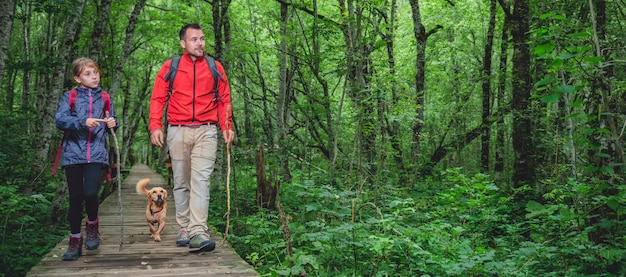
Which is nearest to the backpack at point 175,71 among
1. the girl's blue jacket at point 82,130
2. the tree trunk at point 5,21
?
the girl's blue jacket at point 82,130

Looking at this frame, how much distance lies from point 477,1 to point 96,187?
64.3 feet

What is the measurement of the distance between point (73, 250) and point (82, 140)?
1.17 metres

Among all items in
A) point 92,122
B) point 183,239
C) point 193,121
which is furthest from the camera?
point 183,239

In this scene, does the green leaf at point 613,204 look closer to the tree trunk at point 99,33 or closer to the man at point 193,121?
the man at point 193,121

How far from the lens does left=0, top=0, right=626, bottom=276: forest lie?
191 inches

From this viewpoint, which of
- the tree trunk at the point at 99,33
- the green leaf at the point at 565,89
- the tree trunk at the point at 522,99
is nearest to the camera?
the green leaf at the point at 565,89

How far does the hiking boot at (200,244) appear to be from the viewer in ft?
15.5

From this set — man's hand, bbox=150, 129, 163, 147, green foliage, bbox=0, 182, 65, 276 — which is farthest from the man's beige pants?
green foliage, bbox=0, 182, 65, 276

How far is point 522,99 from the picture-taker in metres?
10.0

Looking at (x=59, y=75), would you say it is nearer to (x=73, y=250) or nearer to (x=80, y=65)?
(x=80, y=65)

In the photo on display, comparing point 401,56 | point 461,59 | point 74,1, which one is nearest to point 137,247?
point 74,1

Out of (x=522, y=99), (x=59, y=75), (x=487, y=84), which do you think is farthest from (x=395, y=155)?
(x=59, y=75)

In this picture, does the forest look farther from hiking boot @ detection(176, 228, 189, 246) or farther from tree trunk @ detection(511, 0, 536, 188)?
hiking boot @ detection(176, 228, 189, 246)

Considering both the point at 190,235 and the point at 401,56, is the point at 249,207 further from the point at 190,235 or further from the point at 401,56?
the point at 401,56
